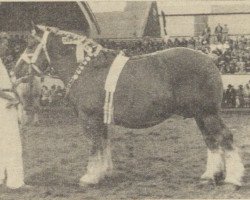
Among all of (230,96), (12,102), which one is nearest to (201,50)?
(230,96)

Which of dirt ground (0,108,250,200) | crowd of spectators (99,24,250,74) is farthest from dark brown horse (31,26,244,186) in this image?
crowd of spectators (99,24,250,74)

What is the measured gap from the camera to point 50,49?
18.6 feet

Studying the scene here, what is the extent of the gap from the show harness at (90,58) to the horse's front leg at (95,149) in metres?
0.15

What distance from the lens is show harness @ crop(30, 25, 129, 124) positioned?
5395 millimetres

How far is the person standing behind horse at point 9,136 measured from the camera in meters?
5.30

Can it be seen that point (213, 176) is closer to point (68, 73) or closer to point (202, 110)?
point (202, 110)

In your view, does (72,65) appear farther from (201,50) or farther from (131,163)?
(201,50)

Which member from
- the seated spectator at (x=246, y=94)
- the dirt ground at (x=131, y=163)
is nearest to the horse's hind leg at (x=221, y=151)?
the dirt ground at (x=131, y=163)

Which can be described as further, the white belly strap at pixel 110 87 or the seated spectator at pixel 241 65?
the seated spectator at pixel 241 65

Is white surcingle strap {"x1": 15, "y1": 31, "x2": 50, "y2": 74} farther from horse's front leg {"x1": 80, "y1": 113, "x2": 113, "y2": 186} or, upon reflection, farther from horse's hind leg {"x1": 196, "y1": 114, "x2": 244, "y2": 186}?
horse's hind leg {"x1": 196, "y1": 114, "x2": 244, "y2": 186}

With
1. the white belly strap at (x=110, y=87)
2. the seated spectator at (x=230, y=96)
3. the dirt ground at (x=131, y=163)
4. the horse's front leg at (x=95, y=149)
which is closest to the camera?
the dirt ground at (x=131, y=163)

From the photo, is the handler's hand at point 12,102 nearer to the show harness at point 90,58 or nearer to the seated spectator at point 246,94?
the show harness at point 90,58

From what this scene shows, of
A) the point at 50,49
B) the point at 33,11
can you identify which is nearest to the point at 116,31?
the point at 33,11

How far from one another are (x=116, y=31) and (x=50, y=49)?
13631 mm
